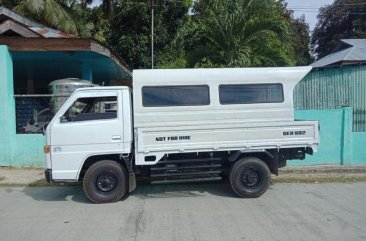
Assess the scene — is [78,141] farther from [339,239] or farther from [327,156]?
[327,156]

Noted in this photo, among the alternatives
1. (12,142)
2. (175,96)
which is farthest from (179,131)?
(12,142)

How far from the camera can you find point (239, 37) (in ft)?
53.7

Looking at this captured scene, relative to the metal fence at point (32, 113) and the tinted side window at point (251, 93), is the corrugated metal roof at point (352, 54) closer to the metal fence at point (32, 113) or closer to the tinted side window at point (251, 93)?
the tinted side window at point (251, 93)

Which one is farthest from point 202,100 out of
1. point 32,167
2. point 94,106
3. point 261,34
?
point 261,34

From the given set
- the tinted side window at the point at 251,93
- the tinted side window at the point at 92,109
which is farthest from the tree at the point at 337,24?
the tinted side window at the point at 92,109

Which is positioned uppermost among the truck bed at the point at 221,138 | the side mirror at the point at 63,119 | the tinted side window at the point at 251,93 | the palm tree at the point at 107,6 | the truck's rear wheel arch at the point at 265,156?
the palm tree at the point at 107,6

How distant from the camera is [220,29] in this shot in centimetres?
1627

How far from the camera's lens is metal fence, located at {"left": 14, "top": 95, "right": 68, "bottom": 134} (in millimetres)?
12945

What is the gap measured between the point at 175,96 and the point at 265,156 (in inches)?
83.9

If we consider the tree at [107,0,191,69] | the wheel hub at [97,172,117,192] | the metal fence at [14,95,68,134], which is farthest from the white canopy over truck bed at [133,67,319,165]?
the tree at [107,0,191,69]

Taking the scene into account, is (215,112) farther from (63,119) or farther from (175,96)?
(63,119)

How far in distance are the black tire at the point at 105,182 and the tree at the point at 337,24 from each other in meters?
37.4

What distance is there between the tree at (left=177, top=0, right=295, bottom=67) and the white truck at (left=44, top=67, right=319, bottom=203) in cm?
702

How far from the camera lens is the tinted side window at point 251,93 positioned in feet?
29.2
